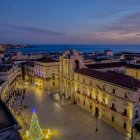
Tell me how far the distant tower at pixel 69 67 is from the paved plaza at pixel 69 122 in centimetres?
501

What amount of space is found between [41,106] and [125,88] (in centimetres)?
2338

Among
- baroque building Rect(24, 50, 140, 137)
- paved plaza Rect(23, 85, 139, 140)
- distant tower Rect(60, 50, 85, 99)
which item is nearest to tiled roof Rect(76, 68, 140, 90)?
baroque building Rect(24, 50, 140, 137)

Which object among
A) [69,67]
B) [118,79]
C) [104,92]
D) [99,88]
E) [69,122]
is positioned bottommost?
[69,122]

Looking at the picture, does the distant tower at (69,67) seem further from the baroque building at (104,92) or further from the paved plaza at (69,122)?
the paved plaza at (69,122)

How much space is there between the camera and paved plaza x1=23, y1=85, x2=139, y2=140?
35625 millimetres

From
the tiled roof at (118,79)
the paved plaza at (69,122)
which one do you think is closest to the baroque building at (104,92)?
the tiled roof at (118,79)

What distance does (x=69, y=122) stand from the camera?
4147 cm

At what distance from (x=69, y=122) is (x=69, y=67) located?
18.1 m

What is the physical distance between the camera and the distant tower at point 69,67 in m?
55.5

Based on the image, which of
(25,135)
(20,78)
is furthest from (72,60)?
(20,78)

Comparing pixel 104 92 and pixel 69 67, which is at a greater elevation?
pixel 69 67

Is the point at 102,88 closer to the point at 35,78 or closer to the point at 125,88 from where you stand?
the point at 125,88

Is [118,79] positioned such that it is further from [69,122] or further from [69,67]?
[69,67]

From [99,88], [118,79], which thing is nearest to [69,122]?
[99,88]
